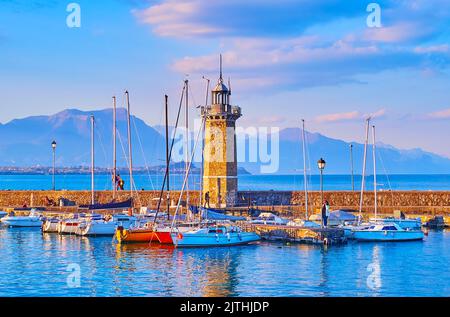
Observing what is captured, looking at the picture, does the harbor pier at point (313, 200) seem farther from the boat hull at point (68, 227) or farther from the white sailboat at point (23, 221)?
the boat hull at point (68, 227)

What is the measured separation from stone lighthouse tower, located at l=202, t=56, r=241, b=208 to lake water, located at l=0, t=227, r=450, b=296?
480 inches

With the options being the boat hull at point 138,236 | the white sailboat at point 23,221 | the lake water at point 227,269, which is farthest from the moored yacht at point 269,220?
the white sailboat at point 23,221

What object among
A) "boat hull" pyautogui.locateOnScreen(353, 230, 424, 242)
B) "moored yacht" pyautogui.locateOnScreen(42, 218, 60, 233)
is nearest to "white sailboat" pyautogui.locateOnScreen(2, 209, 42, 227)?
"moored yacht" pyautogui.locateOnScreen(42, 218, 60, 233)

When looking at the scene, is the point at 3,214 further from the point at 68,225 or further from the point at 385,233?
the point at 385,233

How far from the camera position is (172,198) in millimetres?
57656

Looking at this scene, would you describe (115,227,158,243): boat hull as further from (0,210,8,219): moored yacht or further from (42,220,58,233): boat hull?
(0,210,8,219): moored yacht

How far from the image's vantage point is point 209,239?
39.5 m

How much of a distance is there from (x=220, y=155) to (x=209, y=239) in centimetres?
1389

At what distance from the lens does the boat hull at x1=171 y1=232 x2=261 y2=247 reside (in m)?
39.1

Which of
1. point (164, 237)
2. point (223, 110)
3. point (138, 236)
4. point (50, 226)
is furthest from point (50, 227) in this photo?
point (223, 110)

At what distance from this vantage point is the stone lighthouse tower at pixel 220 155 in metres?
52.8

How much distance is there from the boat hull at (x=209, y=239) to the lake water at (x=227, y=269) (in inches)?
22.3

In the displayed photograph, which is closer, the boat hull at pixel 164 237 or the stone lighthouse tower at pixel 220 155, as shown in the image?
the boat hull at pixel 164 237
